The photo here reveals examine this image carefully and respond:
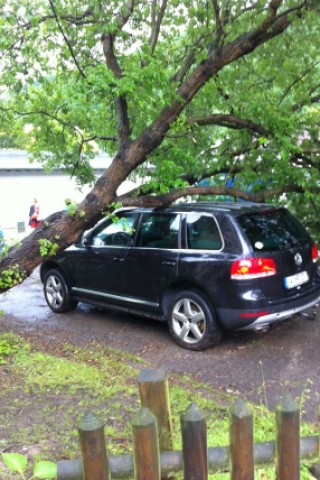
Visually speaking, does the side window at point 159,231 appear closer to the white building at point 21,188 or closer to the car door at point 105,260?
the car door at point 105,260

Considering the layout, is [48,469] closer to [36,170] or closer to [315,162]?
[315,162]

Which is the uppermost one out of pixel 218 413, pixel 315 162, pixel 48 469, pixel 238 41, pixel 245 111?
pixel 238 41

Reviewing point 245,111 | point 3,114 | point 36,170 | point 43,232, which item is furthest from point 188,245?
point 36,170

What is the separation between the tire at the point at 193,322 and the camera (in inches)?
206

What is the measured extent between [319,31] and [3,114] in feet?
16.4

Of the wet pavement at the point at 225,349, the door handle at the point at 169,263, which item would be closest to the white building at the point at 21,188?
the wet pavement at the point at 225,349

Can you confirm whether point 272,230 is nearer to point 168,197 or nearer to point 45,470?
point 168,197

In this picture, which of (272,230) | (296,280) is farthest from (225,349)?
(272,230)

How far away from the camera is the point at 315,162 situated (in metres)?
6.37

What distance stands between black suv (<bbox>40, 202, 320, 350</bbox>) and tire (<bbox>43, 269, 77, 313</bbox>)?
0.59 m

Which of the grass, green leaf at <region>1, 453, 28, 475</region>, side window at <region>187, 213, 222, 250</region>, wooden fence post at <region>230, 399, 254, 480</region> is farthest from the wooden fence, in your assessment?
side window at <region>187, 213, 222, 250</region>

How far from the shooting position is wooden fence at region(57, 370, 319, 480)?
1.72 meters

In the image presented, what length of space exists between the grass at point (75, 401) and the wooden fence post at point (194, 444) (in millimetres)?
1069

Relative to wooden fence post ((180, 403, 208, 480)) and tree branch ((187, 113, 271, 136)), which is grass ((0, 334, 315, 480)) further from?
tree branch ((187, 113, 271, 136))
